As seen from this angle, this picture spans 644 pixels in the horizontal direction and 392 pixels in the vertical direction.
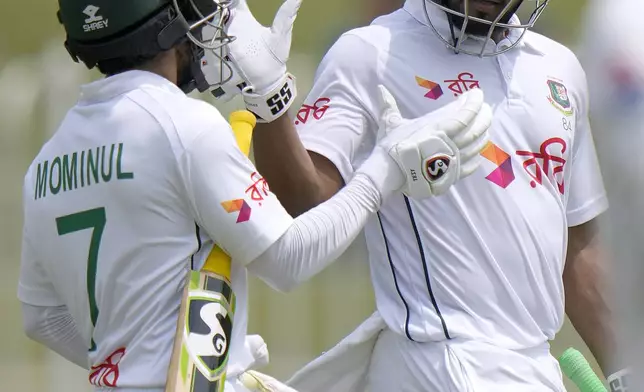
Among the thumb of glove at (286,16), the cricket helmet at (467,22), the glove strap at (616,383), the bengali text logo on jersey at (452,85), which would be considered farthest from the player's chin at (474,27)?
the glove strap at (616,383)

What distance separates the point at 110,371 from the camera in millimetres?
2637

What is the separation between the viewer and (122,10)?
8.77 ft

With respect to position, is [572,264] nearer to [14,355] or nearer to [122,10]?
[122,10]

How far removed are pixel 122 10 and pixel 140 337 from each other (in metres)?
0.58

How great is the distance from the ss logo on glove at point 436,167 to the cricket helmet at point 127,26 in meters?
0.46

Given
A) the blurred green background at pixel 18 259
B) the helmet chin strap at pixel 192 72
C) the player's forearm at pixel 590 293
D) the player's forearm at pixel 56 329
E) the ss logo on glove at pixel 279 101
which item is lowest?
the blurred green background at pixel 18 259

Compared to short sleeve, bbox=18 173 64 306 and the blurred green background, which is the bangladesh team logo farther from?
the blurred green background

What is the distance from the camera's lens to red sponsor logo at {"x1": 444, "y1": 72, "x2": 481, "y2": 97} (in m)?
3.27

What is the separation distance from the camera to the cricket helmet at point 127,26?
8.77ft

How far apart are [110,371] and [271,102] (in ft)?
2.51

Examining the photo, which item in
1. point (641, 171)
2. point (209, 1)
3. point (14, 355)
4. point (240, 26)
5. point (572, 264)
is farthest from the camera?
point (14, 355)

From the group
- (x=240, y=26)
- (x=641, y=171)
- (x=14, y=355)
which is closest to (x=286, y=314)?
(x=14, y=355)

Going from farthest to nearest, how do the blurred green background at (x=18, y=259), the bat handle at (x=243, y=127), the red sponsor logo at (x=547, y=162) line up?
the blurred green background at (x=18, y=259)
the red sponsor logo at (x=547, y=162)
the bat handle at (x=243, y=127)

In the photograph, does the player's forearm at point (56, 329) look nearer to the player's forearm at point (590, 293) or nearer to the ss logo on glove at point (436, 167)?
the ss logo on glove at point (436, 167)
